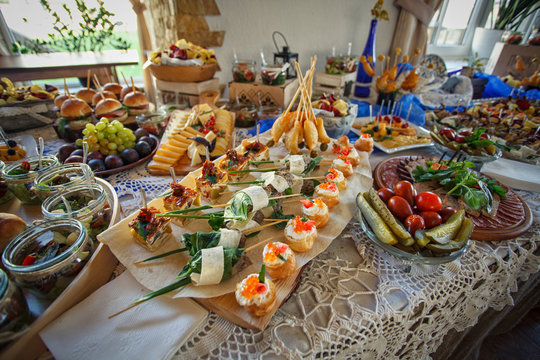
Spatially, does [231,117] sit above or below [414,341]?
above

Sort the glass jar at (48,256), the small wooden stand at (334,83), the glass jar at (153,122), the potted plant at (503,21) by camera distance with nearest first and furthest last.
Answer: the glass jar at (48,256) → the glass jar at (153,122) → the small wooden stand at (334,83) → the potted plant at (503,21)

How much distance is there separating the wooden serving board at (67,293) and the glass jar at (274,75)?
6.33ft

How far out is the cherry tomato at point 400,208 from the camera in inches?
45.6

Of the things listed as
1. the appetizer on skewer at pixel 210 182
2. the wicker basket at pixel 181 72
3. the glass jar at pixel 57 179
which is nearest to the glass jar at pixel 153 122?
the wicker basket at pixel 181 72

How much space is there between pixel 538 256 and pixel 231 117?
7.72ft

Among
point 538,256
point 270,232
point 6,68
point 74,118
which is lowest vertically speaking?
point 538,256

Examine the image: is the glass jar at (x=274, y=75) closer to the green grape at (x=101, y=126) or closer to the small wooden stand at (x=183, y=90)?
the small wooden stand at (x=183, y=90)

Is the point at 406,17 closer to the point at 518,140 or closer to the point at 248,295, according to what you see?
the point at 518,140

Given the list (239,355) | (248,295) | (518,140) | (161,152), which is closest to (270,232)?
(248,295)

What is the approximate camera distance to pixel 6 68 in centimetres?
318

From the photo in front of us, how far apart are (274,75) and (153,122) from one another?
1264mm

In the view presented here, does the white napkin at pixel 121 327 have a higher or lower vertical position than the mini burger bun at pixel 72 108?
lower

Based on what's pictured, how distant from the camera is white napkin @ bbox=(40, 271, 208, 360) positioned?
76 centimetres

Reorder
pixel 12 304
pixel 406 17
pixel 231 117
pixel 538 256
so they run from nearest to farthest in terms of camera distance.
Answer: pixel 12 304 → pixel 538 256 → pixel 231 117 → pixel 406 17
